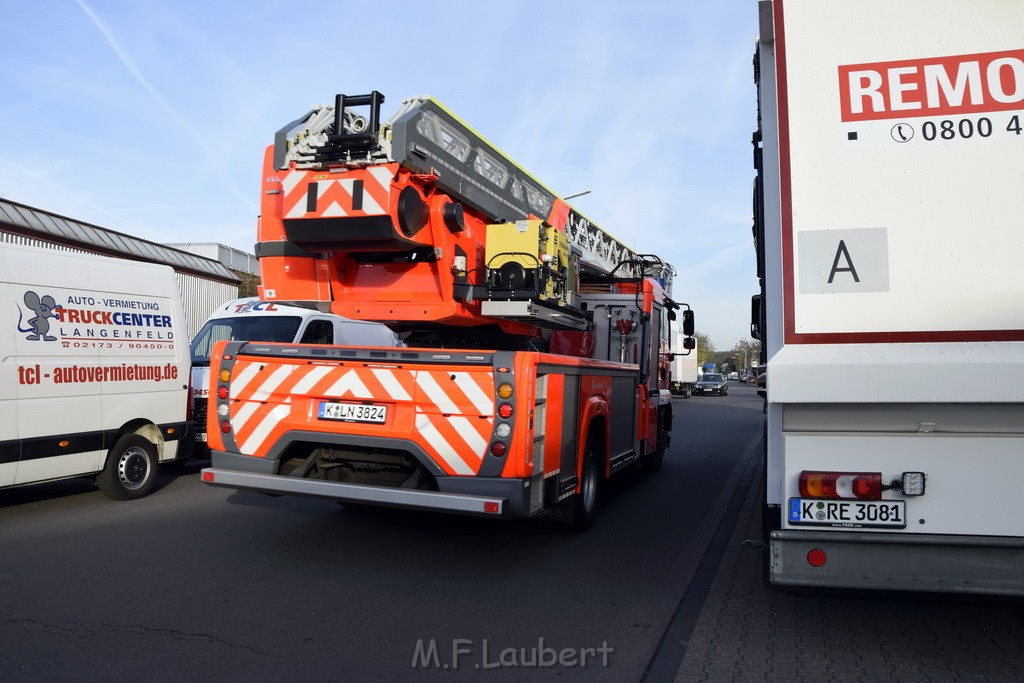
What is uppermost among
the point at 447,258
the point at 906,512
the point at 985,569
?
the point at 447,258

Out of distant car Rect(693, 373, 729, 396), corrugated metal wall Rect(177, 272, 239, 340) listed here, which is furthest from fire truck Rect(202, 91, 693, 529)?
distant car Rect(693, 373, 729, 396)

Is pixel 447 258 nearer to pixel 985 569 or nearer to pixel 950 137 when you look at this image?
pixel 950 137

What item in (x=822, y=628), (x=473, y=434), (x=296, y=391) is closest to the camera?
(x=822, y=628)

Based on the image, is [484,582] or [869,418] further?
[484,582]

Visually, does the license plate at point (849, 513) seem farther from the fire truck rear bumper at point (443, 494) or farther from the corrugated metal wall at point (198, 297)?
the corrugated metal wall at point (198, 297)

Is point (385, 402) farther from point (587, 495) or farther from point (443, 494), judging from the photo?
point (587, 495)

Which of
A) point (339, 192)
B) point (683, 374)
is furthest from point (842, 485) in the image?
point (683, 374)

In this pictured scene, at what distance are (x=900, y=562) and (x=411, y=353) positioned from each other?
3.36 m

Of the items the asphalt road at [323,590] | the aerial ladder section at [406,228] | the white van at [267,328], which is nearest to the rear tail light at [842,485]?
the asphalt road at [323,590]

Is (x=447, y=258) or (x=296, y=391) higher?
(x=447, y=258)

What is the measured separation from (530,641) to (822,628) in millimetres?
1835

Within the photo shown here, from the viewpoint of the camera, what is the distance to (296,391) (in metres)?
5.82

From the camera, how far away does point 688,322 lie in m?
11.4

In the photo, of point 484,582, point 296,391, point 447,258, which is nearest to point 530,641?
point 484,582
